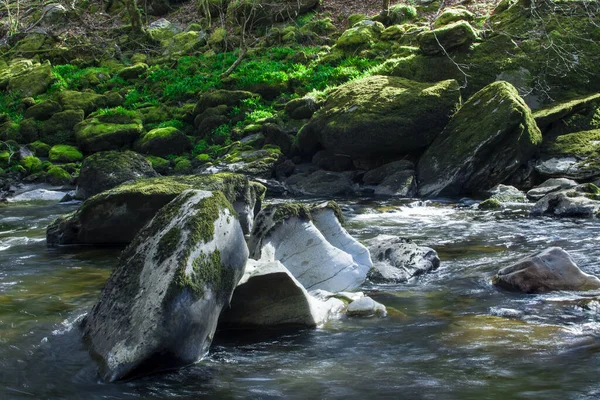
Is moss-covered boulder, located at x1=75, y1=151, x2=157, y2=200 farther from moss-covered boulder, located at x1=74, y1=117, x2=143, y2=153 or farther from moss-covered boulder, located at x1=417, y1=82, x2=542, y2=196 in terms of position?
moss-covered boulder, located at x1=417, y1=82, x2=542, y2=196

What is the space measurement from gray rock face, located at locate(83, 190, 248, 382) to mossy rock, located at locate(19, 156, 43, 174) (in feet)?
40.5

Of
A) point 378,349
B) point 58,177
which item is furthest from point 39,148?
point 378,349

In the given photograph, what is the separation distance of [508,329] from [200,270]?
2.26 meters

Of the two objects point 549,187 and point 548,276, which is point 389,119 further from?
point 548,276

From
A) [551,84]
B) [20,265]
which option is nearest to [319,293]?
[20,265]

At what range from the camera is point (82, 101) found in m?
19.5

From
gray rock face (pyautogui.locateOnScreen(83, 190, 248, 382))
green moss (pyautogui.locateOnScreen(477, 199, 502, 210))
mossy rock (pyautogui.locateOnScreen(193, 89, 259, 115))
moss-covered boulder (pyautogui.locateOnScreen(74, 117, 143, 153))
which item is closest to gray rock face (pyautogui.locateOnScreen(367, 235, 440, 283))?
gray rock face (pyautogui.locateOnScreen(83, 190, 248, 382))

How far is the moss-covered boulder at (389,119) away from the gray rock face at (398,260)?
621cm

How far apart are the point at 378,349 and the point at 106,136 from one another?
555 inches

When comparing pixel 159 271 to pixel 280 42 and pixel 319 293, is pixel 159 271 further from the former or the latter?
pixel 280 42

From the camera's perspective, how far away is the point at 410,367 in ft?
13.3

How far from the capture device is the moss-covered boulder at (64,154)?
16.6m

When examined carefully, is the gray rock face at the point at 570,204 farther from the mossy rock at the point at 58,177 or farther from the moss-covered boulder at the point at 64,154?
the moss-covered boulder at the point at 64,154

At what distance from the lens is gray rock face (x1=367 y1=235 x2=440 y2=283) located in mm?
6258
